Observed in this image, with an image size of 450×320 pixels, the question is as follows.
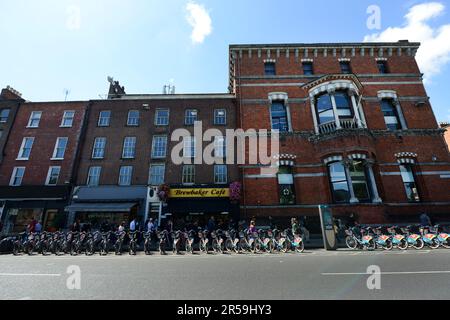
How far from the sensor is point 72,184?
17219 millimetres

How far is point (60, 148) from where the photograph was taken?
18609mm

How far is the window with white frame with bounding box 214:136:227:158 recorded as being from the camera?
692 inches

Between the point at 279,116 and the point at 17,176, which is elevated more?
the point at 279,116

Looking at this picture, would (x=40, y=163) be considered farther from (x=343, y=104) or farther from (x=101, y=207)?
(x=343, y=104)

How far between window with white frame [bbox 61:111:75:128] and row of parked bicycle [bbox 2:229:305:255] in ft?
34.2

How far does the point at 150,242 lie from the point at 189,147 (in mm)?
8539

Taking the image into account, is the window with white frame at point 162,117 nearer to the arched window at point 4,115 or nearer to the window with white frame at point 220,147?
the window with white frame at point 220,147

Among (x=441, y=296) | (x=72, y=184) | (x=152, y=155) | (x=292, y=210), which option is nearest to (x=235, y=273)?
(x=441, y=296)

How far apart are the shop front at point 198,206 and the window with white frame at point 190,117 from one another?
6.10 metres

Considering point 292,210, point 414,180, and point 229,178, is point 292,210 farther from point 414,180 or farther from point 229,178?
point 414,180

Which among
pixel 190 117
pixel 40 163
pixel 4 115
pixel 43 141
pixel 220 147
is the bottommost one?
pixel 40 163

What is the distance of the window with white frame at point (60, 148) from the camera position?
1830 centimetres

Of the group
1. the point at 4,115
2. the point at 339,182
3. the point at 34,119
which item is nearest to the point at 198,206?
the point at 339,182

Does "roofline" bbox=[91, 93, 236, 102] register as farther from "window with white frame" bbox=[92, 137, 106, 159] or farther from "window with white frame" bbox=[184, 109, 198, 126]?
"window with white frame" bbox=[92, 137, 106, 159]
